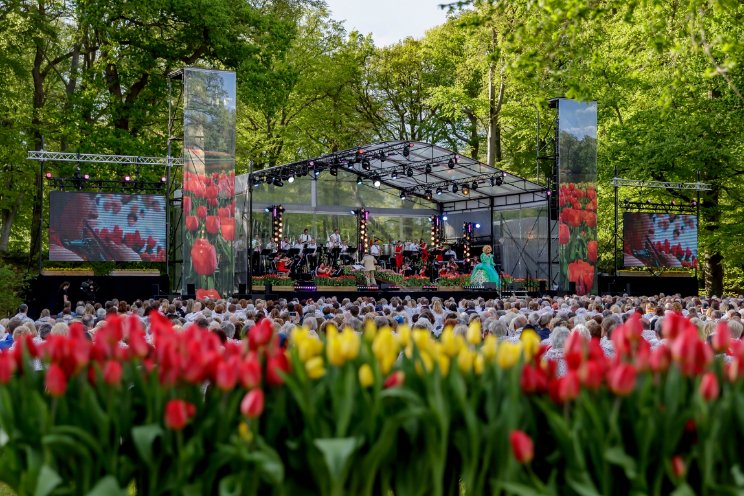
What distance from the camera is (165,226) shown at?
22.3 m

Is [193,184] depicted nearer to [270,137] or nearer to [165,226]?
[165,226]

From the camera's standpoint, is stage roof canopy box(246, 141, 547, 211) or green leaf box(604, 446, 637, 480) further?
stage roof canopy box(246, 141, 547, 211)

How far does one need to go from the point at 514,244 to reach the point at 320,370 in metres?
28.4

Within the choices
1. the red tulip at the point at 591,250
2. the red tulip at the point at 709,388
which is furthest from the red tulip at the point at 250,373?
the red tulip at the point at 591,250

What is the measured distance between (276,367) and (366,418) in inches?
11.5

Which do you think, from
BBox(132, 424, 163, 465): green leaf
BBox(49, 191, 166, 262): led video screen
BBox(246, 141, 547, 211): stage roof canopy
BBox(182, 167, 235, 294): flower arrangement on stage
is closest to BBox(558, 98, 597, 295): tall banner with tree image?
BBox(246, 141, 547, 211): stage roof canopy

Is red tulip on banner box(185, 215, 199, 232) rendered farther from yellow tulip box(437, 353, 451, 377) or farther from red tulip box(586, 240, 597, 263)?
yellow tulip box(437, 353, 451, 377)

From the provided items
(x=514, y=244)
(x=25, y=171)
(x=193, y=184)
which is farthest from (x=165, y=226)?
(x=514, y=244)

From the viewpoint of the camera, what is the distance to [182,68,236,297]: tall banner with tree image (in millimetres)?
20938

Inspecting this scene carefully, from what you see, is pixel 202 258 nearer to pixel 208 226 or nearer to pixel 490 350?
pixel 208 226

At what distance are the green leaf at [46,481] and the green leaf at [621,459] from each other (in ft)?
4.66

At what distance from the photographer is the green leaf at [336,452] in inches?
85.8

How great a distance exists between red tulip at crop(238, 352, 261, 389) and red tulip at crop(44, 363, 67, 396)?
48cm

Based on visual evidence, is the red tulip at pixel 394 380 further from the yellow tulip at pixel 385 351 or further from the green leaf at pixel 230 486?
the green leaf at pixel 230 486
